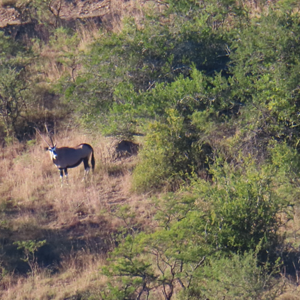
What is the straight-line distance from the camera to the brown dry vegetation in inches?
306

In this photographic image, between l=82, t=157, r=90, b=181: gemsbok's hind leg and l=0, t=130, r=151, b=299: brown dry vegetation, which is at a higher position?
l=82, t=157, r=90, b=181: gemsbok's hind leg

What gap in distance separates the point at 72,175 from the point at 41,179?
0.66 m

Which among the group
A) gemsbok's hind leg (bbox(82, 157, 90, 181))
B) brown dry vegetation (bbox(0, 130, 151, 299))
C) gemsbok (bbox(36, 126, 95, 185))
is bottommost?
brown dry vegetation (bbox(0, 130, 151, 299))

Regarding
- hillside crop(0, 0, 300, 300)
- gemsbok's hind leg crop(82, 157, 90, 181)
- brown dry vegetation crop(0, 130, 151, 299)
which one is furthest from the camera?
gemsbok's hind leg crop(82, 157, 90, 181)

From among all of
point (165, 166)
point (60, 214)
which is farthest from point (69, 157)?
point (165, 166)

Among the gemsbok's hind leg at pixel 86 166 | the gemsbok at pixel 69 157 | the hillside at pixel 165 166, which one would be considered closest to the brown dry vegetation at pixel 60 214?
the hillside at pixel 165 166

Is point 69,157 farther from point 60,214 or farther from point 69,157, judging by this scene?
point 60,214

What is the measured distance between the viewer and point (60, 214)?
31.4ft

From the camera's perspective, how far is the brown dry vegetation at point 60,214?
25.5 feet

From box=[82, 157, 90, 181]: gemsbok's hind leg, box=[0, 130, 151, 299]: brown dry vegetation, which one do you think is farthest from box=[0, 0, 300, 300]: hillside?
box=[82, 157, 90, 181]: gemsbok's hind leg

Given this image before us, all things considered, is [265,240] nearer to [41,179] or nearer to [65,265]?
[65,265]

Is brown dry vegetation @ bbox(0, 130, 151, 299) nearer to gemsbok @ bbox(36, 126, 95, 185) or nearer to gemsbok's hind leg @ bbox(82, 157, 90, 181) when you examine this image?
gemsbok's hind leg @ bbox(82, 157, 90, 181)

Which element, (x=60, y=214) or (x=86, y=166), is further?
(x=86, y=166)

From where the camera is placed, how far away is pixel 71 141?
12656mm
